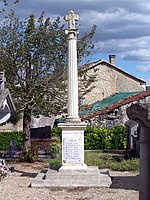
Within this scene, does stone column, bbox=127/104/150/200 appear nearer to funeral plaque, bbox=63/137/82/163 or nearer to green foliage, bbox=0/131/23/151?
funeral plaque, bbox=63/137/82/163

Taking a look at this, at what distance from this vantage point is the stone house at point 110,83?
4025cm

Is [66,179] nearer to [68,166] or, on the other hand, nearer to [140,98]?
[68,166]

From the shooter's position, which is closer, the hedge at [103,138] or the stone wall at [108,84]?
the hedge at [103,138]

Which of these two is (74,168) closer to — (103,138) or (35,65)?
(35,65)

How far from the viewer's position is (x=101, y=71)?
40000 mm

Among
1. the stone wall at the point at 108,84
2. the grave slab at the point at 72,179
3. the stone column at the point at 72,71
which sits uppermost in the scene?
the stone wall at the point at 108,84

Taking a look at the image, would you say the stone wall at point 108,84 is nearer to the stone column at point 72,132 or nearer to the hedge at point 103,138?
the hedge at point 103,138

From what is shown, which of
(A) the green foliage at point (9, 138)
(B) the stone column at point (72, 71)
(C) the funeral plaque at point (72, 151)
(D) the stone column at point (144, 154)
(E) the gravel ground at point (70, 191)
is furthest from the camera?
(A) the green foliage at point (9, 138)

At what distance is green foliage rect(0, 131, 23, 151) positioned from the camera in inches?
1046

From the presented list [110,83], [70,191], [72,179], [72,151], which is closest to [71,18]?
[72,151]

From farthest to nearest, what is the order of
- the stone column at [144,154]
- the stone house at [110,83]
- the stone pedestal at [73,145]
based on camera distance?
the stone house at [110,83]
the stone pedestal at [73,145]
the stone column at [144,154]

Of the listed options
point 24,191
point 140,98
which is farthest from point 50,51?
point 140,98

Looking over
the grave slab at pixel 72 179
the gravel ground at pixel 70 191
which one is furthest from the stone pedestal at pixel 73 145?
the gravel ground at pixel 70 191

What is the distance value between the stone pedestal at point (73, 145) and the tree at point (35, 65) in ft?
20.0
